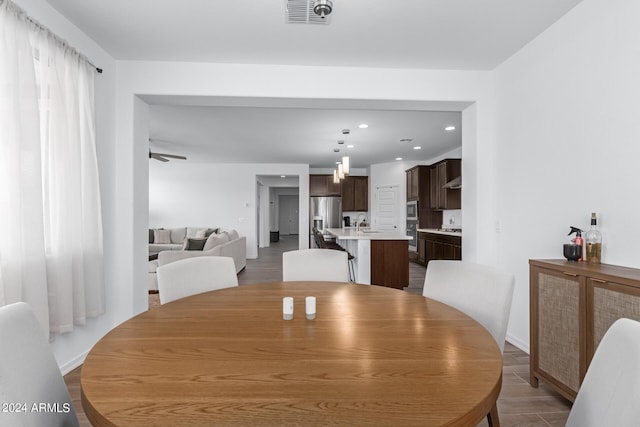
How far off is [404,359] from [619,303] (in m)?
1.45

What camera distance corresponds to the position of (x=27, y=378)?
0.76m

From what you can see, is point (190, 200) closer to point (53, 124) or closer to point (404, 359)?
point (53, 124)

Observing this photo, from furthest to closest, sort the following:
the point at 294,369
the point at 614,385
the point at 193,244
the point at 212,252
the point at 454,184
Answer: the point at 193,244, the point at 454,184, the point at 212,252, the point at 294,369, the point at 614,385

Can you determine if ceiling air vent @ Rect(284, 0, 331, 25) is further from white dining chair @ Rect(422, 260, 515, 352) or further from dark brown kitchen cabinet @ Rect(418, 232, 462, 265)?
dark brown kitchen cabinet @ Rect(418, 232, 462, 265)

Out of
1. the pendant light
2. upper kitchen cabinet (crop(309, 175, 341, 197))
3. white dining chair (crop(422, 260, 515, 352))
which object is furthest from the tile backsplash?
white dining chair (crop(422, 260, 515, 352))

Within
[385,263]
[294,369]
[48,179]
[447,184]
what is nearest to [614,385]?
[294,369]

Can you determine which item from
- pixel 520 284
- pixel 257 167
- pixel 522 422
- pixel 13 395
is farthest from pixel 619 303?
pixel 257 167

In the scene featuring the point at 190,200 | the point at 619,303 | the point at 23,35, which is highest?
the point at 23,35

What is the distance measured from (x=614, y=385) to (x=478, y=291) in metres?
0.88

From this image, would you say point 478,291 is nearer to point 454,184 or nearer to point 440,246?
point 454,184

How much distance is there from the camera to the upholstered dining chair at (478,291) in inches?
54.0

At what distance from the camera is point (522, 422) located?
5.86 feet

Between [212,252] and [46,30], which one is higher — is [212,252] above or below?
below

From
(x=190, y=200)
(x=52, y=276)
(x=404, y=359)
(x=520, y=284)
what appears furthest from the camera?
(x=190, y=200)
